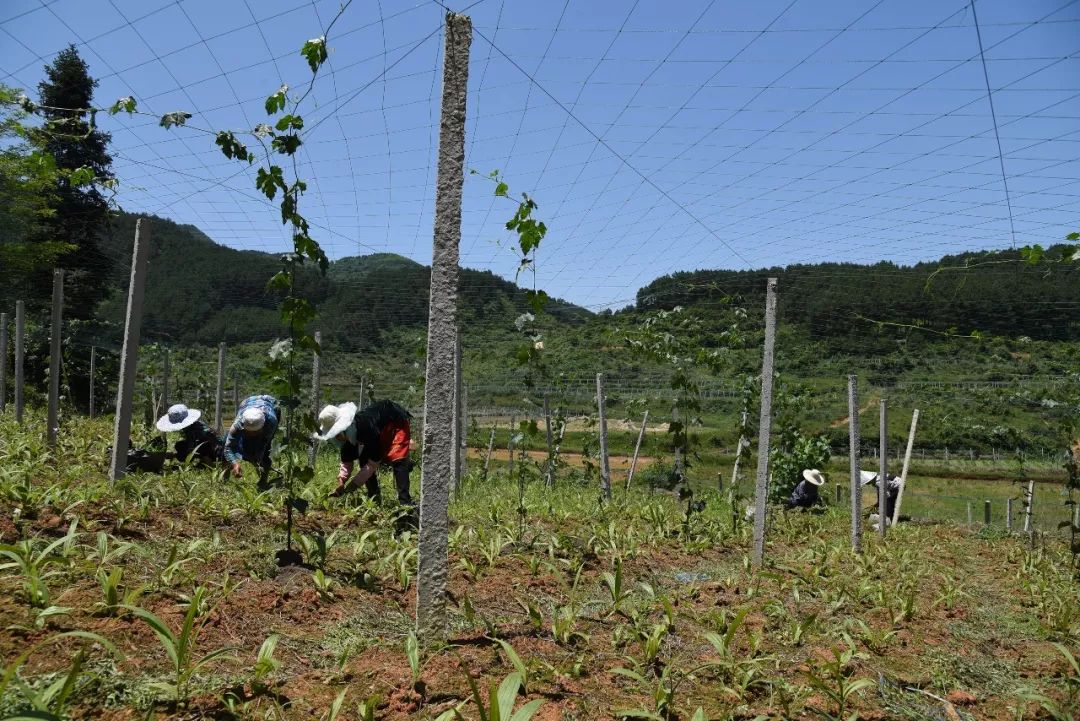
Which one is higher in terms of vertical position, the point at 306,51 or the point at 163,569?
the point at 306,51

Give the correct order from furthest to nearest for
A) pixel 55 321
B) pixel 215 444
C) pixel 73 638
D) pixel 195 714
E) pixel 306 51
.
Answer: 1. pixel 215 444
2. pixel 55 321
3. pixel 306 51
4. pixel 73 638
5. pixel 195 714

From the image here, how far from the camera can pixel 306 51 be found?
10.4ft

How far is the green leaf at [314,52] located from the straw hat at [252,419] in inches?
156

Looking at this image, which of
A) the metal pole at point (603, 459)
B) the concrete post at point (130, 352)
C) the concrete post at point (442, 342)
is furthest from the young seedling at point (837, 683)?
the metal pole at point (603, 459)

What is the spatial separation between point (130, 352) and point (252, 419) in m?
1.48

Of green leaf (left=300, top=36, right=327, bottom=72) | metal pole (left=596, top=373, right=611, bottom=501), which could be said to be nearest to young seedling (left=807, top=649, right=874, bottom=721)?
green leaf (left=300, top=36, right=327, bottom=72)

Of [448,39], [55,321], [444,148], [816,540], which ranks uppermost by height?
[448,39]

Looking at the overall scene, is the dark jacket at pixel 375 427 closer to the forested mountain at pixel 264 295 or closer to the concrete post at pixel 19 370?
the forested mountain at pixel 264 295

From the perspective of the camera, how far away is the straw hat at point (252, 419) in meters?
6.17

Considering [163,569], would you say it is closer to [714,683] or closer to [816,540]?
[714,683]

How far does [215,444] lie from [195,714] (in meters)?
5.57

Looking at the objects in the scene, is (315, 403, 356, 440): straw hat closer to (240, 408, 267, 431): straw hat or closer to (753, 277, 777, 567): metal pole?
(240, 408, 267, 431): straw hat

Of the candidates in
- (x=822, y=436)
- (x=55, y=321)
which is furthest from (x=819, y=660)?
(x=822, y=436)

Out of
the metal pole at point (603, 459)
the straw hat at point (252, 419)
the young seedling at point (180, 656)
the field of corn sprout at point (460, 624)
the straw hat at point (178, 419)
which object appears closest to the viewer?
the young seedling at point (180, 656)
